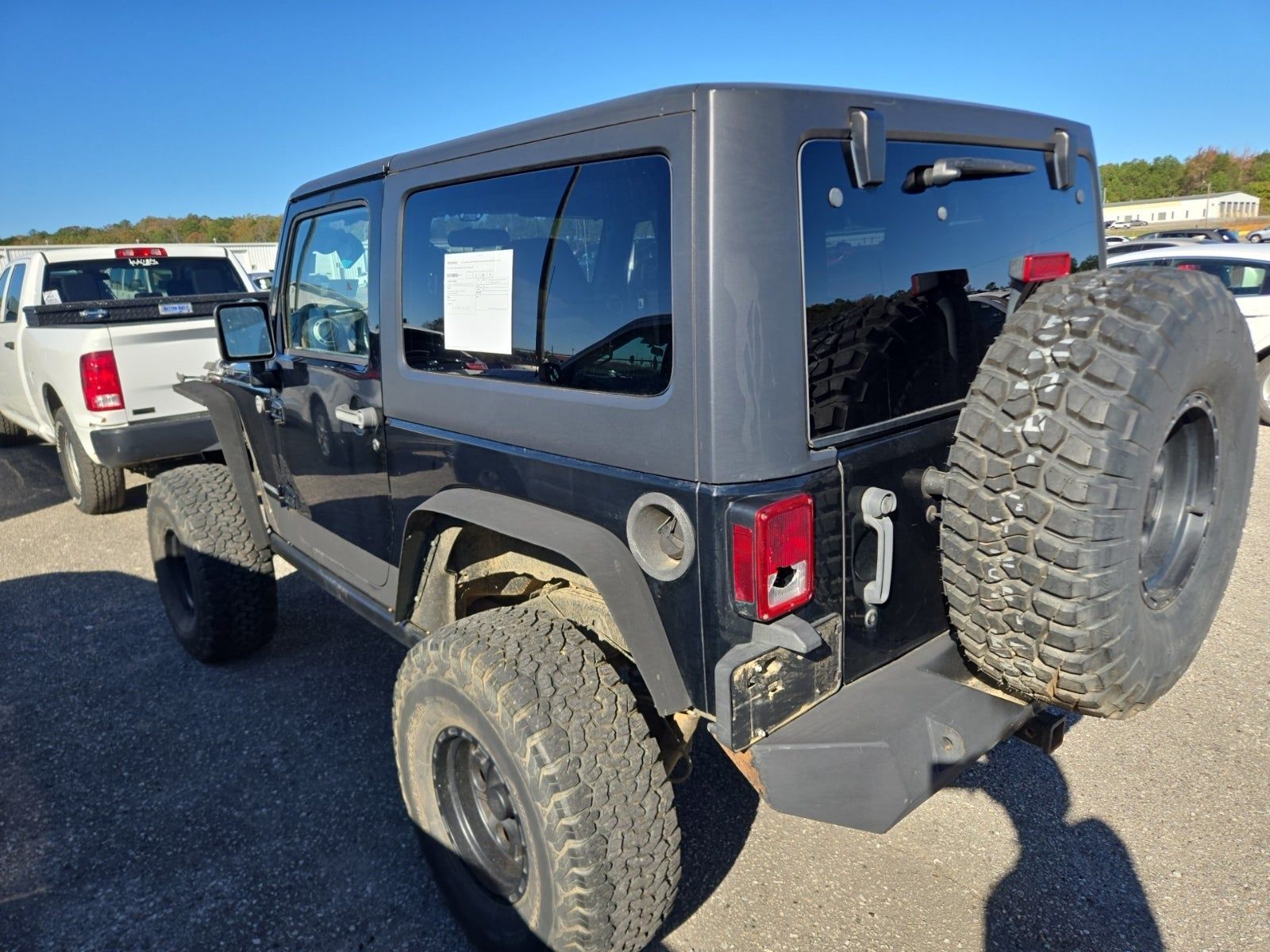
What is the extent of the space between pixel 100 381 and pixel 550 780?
16.7 feet

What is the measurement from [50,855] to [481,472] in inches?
81.0

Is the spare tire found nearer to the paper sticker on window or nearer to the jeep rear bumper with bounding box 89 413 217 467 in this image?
the paper sticker on window

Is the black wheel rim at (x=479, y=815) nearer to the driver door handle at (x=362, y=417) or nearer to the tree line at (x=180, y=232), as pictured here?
the driver door handle at (x=362, y=417)

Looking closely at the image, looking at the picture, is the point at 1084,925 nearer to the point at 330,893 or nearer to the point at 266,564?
the point at 330,893

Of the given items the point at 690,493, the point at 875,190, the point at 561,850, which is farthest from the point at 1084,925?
the point at 875,190

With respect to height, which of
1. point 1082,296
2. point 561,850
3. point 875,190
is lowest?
point 561,850

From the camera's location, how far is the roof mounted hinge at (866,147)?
1885 mm

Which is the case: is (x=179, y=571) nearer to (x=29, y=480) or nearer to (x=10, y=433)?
(x=29, y=480)

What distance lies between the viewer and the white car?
841cm

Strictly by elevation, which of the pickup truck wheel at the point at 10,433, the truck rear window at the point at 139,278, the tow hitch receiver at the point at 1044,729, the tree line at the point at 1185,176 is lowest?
the tow hitch receiver at the point at 1044,729

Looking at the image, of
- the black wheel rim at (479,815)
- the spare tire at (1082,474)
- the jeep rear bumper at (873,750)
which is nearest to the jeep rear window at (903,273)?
the spare tire at (1082,474)

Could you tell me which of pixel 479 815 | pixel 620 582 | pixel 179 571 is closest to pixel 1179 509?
pixel 620 582

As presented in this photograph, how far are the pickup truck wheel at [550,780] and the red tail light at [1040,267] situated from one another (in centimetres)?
143

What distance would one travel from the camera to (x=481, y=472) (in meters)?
2.39
